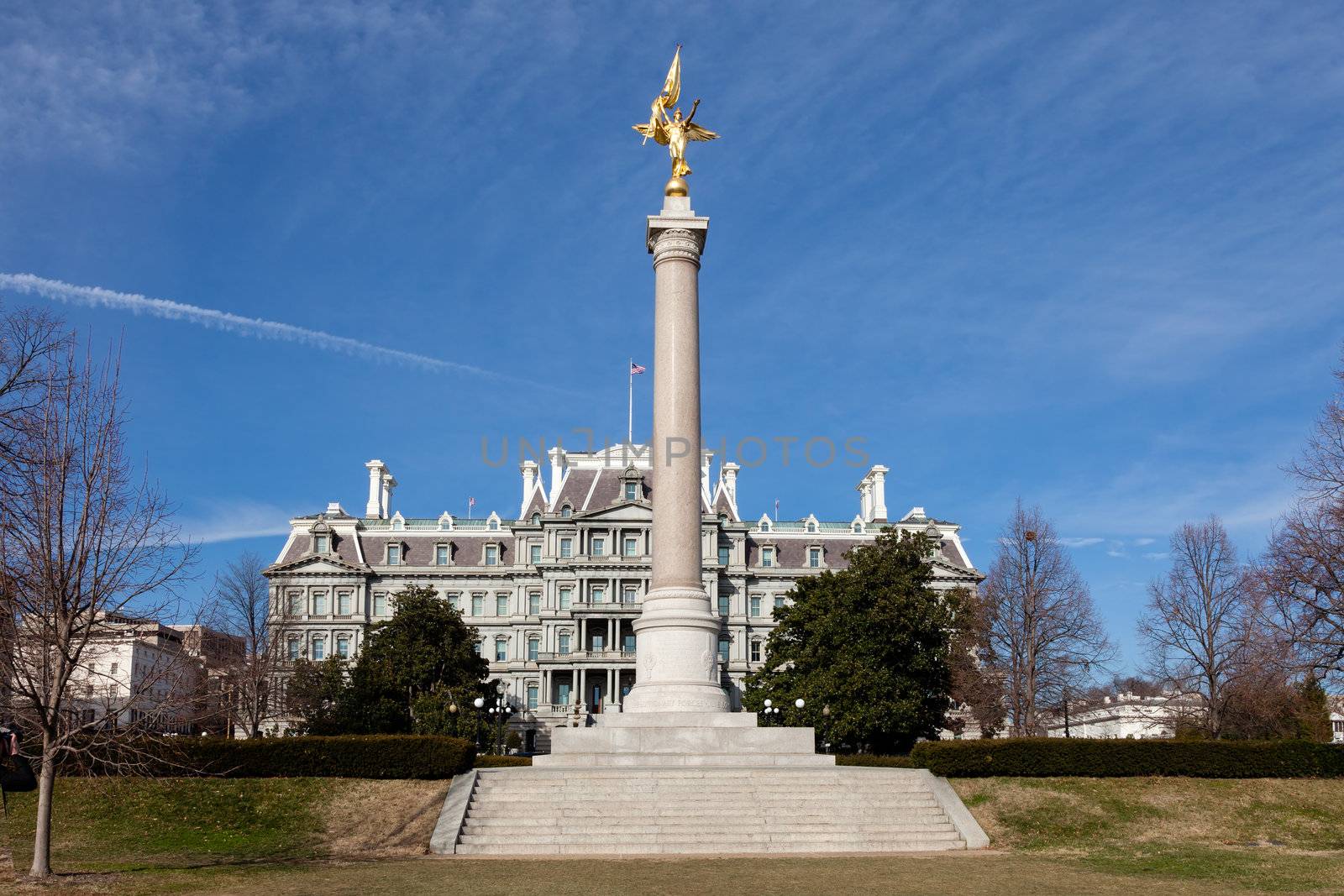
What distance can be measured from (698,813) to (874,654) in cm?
2574

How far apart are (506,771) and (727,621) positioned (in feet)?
175

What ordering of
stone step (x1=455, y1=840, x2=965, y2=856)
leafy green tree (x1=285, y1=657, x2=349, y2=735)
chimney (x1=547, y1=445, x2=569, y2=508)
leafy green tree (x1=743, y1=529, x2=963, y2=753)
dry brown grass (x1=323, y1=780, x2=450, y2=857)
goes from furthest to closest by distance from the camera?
chimney (x1=547, y1=445, x2=569, y2=508) → leafy green tree (x1=285, y1=657, x2=349, y2=735) → leafy green tree (x1=743, y1=529, x2=963, y2=753) → dry brown grass (x1=323, y1=780, x2=450, y2=857) → stone step (x1=455, y1=840, x2=965, y2=856)

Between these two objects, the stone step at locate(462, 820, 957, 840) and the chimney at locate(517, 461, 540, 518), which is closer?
the stone step at locate(462, 820, 957, 840)

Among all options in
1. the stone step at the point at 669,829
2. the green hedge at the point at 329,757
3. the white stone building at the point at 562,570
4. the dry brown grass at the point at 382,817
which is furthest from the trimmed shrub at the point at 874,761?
the white stone building at the point at 562,570

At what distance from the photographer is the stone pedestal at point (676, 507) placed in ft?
101

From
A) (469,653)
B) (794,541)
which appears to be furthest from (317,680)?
(794,541)

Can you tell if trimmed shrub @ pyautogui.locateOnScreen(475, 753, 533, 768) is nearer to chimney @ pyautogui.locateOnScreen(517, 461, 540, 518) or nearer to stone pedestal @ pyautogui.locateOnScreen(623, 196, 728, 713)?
stone pedestal @ pyautogui.locateOnScreen(623, 196, 728, 713)

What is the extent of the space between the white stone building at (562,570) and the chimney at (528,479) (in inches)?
3.7

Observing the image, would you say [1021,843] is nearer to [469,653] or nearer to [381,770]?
[381,770]

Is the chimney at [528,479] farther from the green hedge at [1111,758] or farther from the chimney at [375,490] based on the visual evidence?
the green hedge at [1111,758]

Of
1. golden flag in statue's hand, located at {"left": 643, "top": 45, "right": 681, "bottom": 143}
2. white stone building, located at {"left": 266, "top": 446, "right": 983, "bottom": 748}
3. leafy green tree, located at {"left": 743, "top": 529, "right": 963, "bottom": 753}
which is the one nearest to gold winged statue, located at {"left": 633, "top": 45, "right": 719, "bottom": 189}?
golden flag in statue's hand, located at {"left": 643, "top": 45, "right": 681, "bottom": 143}

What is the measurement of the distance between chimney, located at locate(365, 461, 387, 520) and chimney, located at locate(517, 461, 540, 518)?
37.5 ft

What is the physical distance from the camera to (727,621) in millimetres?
79625

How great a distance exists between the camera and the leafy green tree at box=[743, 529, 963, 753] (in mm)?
47531
